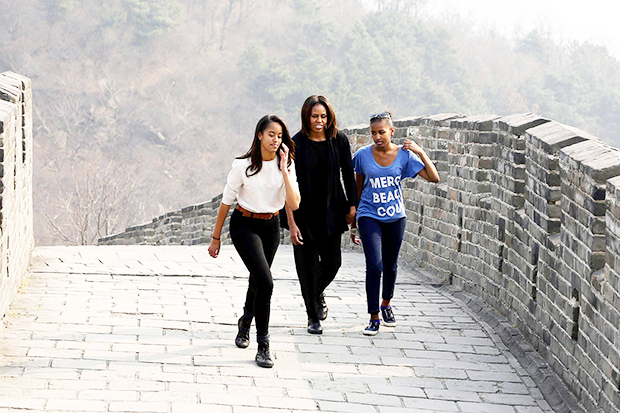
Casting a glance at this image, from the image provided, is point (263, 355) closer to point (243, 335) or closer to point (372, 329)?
point (243, 335)

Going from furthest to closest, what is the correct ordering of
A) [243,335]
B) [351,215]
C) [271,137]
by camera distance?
[351,215], [243,335], [271,137]

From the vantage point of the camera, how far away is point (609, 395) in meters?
4.17

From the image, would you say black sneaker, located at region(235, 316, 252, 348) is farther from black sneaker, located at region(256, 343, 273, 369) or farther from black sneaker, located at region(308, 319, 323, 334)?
black sneaker, located at region(308, 319, 323, 334)

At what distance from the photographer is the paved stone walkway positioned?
446 cm

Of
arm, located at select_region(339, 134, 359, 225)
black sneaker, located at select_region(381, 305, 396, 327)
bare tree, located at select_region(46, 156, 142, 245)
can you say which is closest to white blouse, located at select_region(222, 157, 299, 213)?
arm, located at select_region(339, 134, 359, 225)

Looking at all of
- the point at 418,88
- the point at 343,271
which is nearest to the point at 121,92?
the point at 418,88

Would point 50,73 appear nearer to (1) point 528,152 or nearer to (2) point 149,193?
(2) point 149,193

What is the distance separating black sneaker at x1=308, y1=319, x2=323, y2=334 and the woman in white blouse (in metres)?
0.79

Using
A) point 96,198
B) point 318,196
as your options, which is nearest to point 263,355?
point 318,196

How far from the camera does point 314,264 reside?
18.9 ft

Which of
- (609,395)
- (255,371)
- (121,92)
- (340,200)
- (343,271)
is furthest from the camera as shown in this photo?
(121,92)

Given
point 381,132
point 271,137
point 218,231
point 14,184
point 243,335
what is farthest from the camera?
point 14,184

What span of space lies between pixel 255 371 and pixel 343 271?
3.90 m

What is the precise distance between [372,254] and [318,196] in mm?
512
